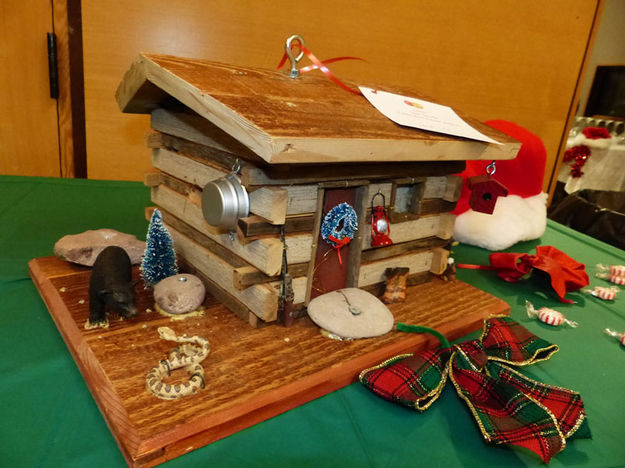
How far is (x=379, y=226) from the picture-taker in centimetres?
107

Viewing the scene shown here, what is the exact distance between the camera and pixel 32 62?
191 cm

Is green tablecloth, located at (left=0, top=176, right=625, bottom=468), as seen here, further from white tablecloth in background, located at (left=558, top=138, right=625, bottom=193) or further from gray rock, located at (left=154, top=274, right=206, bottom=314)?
white tablecloth in background, located at (left=558, top=138, right=625, bottom=193)

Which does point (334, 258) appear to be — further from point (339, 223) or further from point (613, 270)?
point (613, 270)

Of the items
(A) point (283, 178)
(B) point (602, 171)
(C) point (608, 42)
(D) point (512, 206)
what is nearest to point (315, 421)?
(A) point (283, 178)

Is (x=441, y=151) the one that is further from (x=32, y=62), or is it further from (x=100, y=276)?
(x=32, y=62)

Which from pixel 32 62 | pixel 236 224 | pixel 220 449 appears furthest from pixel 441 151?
pixel 32 62

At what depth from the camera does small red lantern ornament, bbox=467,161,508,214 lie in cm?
114

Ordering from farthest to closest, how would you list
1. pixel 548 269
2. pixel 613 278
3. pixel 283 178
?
pixel 613 278
pixel 548 269
pixel 283 178

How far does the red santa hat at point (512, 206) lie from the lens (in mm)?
1724

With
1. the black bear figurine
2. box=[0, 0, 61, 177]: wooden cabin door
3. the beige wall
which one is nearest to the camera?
the black bear figurine

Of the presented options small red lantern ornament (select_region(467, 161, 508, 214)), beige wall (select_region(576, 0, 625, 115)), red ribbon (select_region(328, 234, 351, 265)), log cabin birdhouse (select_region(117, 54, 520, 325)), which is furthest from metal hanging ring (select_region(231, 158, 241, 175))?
beige wall (select_region(576, 0, 625, 115))

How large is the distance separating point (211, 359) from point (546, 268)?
1064mm

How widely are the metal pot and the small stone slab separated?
0.27m

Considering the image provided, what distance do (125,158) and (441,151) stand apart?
1676 millimetres
